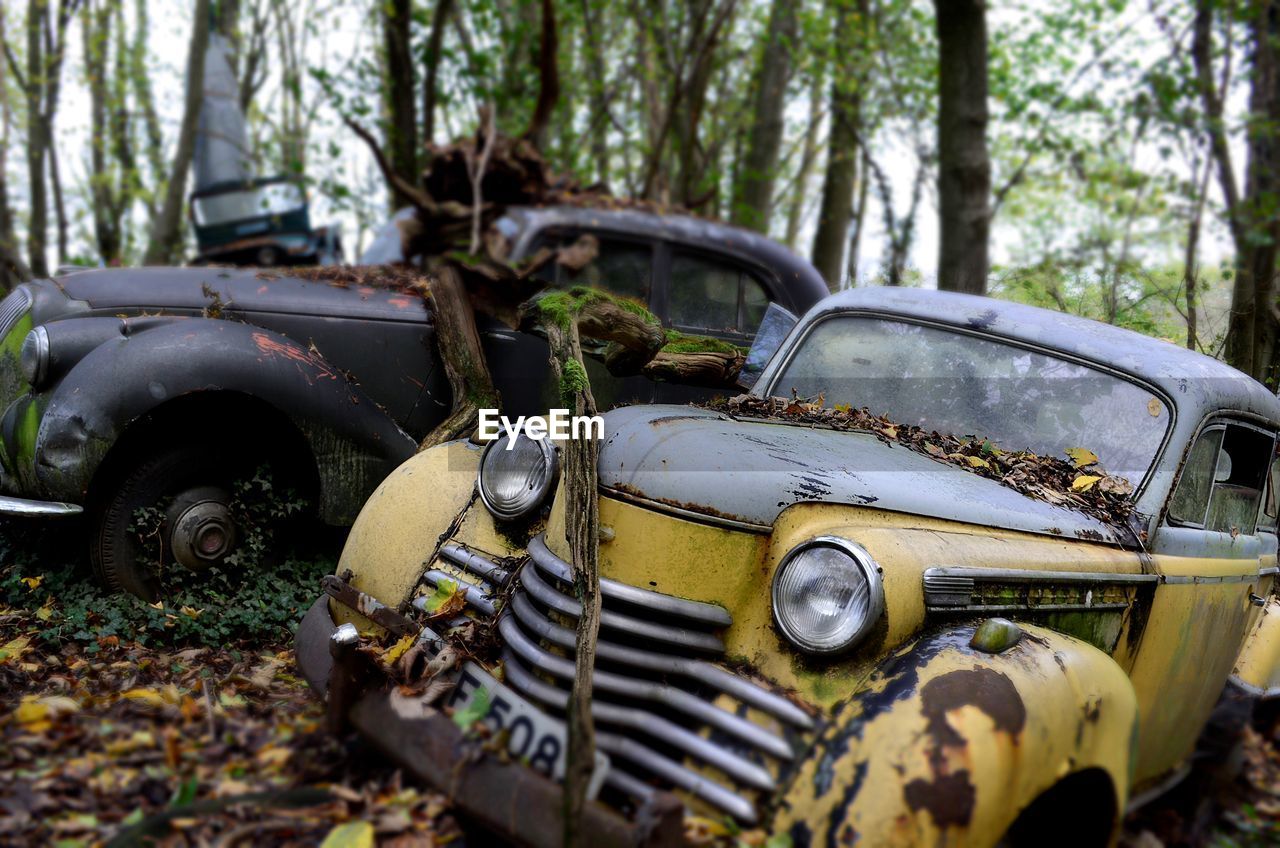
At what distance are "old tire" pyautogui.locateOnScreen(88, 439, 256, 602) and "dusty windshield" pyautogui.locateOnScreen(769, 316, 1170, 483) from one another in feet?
8.50

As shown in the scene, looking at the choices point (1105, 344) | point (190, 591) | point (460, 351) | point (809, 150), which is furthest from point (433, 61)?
point (809, 150)

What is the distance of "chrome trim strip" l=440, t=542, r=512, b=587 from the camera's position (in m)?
3.10

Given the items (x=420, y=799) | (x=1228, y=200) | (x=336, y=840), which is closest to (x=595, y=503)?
(x=420, y=799)

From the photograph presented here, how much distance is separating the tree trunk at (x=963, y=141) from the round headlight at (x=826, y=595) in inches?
247

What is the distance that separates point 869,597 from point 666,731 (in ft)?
1.90

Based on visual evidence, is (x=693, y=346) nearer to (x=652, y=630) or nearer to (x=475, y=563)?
(x=475, y=563)

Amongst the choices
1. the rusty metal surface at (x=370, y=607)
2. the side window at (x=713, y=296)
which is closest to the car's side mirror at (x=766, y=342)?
the side window at (x=713, y=296)

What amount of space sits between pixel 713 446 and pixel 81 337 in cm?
325

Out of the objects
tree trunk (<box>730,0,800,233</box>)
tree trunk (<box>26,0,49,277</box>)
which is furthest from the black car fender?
tree trunk (<box>26,0,49,277</box>)

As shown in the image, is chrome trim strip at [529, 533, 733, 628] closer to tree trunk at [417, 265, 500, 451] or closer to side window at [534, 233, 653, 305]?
tree trunk at [417, 265, 500, 451]

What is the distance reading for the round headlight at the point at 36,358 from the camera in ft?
14.8

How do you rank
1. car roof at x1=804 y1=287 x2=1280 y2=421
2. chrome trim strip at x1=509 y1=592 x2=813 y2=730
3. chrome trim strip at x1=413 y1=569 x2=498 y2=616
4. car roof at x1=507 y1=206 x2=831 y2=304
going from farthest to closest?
car roof at x1=507 y1=206 x2=831 y2=304 → car roof at x1=804 y1=287 x2=1280 y2=421 → chrome trim strip at x1=413 y1=569 x2=498 y2=616 → chrome trim strip at x1=509 y1=592 x2=813 y2=730

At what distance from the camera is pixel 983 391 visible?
12.1ft

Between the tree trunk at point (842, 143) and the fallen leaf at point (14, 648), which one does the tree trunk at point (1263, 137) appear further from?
the fallen leaf at point (14, 648)
